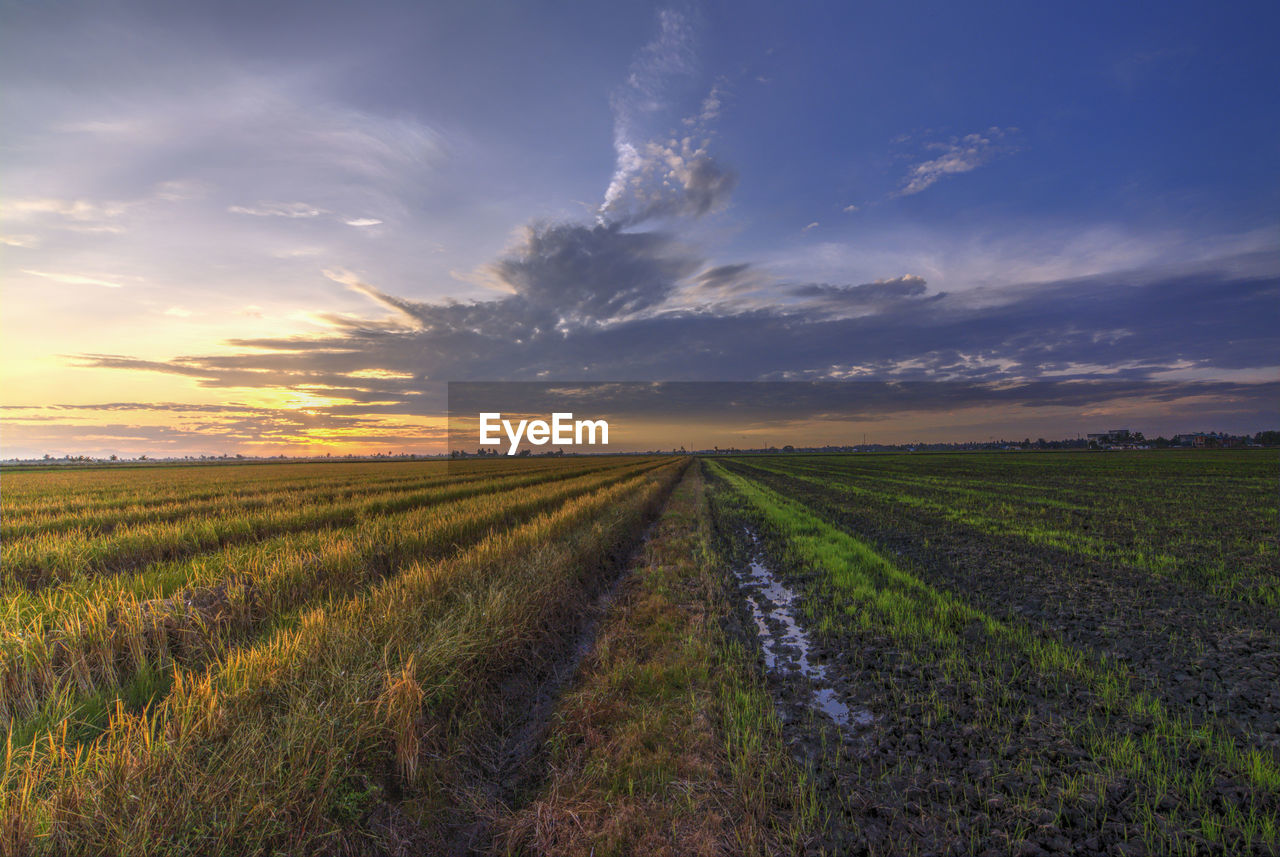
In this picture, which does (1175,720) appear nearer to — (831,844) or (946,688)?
(946,688)

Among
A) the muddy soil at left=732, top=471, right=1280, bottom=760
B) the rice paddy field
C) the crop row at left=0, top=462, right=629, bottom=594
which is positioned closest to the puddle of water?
the rice paddy field

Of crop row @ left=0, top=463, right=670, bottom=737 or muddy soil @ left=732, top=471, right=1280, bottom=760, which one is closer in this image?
crop row @ left=0, top=463, right=670, bottom=737

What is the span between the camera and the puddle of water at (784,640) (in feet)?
17.7

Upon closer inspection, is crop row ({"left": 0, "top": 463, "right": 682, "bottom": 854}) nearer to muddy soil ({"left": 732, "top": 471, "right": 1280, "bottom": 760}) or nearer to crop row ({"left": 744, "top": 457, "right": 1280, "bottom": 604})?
muddy soil ({"left": 732, "top": 471, "right": 1280, "bottom": 760})

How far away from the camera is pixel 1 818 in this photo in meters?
2.60

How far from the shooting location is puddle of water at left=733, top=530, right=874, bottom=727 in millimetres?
5395

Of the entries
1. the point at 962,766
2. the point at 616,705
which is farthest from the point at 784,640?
the point at 616,705

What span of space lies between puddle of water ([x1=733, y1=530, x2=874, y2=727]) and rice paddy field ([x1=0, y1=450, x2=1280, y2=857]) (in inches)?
2.7

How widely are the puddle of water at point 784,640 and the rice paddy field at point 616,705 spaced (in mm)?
69

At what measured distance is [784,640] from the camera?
7.52 metres

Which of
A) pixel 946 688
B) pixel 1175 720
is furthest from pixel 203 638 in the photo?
pixel 1175 720

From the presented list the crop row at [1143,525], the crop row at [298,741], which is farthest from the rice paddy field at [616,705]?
the crop row at [1143,525]

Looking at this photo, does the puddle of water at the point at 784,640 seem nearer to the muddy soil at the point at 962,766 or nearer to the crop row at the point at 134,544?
the muddy soil at the point at 962,766

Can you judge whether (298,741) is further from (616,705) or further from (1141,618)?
(1141,618)
